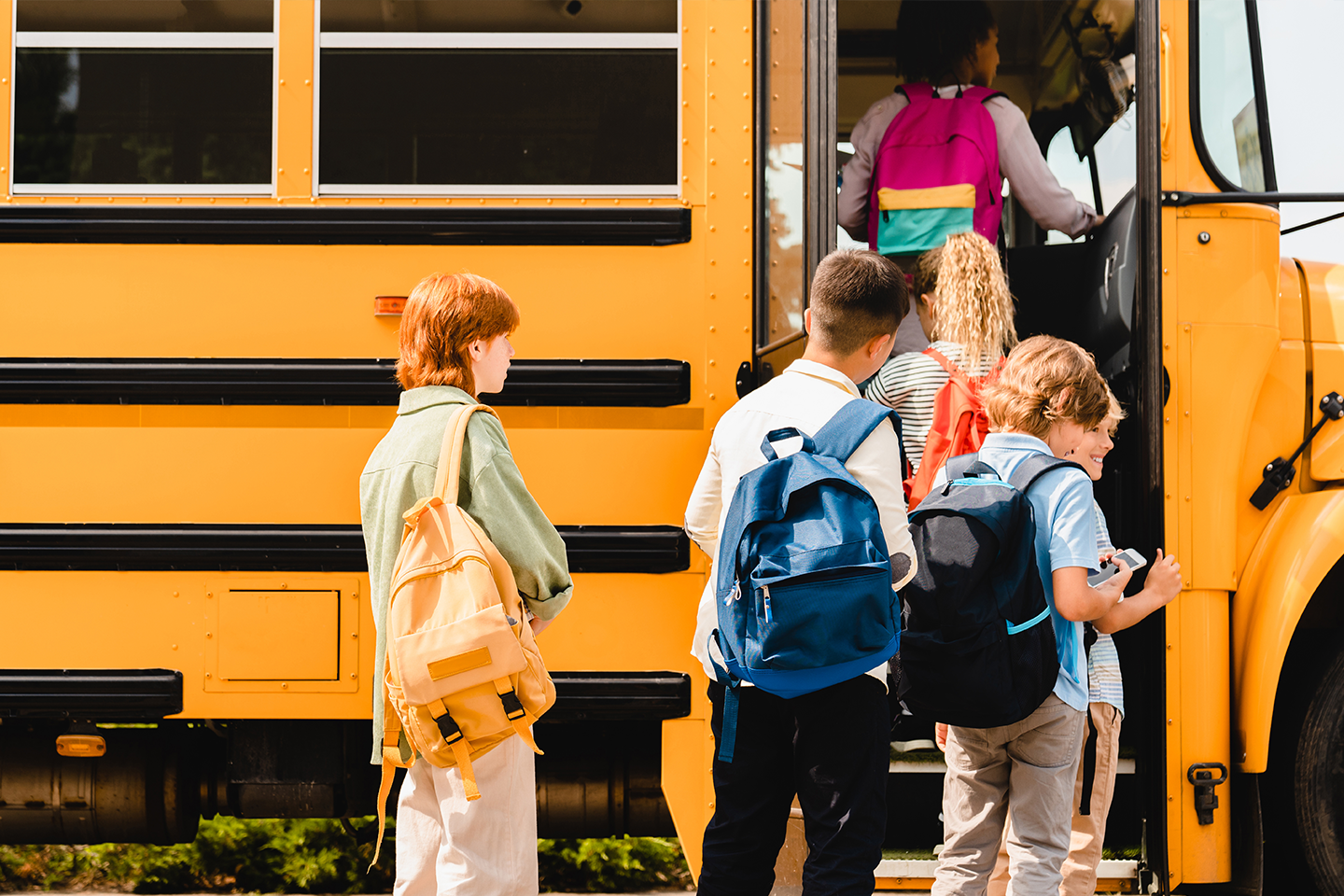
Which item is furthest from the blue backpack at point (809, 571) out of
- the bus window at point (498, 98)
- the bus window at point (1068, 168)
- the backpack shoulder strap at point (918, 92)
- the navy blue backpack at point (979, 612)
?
the bus window at point (1068, 168)

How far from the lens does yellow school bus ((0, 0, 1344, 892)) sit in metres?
2.27

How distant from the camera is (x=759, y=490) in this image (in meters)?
1.56

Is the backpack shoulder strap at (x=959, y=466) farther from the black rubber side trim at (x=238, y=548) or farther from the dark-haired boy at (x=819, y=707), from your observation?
the black rubber side trim at (x=238, y=548)

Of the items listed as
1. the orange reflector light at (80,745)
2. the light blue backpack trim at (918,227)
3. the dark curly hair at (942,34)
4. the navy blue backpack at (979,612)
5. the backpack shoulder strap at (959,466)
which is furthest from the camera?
the dark curly hair at (942,34)

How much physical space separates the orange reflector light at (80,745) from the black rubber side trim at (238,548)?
442 mm

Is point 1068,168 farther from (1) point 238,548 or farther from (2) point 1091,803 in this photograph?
(1) point 238,548

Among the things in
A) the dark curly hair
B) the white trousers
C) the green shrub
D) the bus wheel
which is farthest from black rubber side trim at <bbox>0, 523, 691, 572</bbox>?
the dark curly hair

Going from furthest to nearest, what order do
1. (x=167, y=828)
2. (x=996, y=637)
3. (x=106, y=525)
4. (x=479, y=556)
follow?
(x=167, y=828) < (x=106, y=525) < (x=996, y=637) < (x=479, y=556)

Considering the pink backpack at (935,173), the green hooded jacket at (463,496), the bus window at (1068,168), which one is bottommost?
the green hooded jacket at (463,496)

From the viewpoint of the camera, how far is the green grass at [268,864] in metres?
3.13

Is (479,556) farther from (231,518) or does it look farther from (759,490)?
(231,518)

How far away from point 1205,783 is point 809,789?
109 centimetres

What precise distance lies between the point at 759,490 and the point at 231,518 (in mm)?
1279

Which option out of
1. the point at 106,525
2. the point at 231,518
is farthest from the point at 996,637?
the point at 106,525
